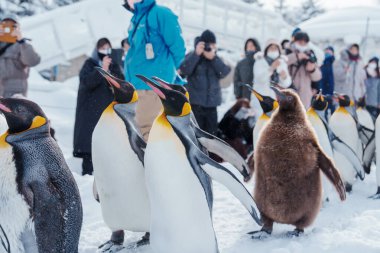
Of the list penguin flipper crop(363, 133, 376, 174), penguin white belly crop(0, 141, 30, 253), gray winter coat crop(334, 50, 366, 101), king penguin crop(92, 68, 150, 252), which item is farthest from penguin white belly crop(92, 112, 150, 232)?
gray winter coat crop(334, 50, 366, 101)

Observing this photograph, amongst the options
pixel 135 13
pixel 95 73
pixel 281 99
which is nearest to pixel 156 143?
pixel 281 99

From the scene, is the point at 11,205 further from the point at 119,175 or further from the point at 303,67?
the point at 303,67

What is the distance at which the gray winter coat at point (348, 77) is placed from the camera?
7594 millimetres

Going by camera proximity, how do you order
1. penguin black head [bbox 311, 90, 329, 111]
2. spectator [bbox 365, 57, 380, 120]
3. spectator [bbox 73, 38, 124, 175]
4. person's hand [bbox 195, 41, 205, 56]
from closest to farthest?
1. penguin black head [bbox 311, 90, 329, 111]
2. spectator [bbox 73, 38, 124, 175]
3. person's hand [bbox 195, 41, 205, 56]
4. spectator [bbox 365, 57, 380, 120]

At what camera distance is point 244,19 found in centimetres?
1343

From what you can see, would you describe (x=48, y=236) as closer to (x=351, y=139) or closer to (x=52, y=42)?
(x=351, y=139)

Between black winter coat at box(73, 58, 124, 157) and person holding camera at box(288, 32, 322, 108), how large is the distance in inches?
73.5

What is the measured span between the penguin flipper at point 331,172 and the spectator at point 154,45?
A: 1122 millimetres

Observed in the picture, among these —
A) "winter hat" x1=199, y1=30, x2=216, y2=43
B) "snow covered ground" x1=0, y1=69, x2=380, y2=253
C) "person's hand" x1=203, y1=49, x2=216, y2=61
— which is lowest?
"snow covered ground" x1=0, y1=69, x2=380, y2=253

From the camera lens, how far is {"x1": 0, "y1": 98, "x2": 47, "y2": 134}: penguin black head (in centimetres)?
193

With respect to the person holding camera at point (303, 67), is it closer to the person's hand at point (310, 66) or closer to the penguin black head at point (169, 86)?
the person's hand at point (310, 66)

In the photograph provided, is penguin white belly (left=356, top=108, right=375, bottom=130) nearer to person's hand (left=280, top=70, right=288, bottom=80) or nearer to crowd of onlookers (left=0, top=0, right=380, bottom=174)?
crowd of onlookers (left=0, top=0, right=380, bottom=174)

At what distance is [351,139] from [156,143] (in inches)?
123

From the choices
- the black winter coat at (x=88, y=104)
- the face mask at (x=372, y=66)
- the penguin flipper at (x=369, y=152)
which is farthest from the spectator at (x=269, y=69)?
the face mask at (x=372, y=66)
